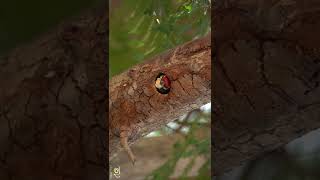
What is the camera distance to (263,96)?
0.48m

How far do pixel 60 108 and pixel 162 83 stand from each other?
0.45 ft

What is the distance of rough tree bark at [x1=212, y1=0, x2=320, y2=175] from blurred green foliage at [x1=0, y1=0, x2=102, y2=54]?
23cm

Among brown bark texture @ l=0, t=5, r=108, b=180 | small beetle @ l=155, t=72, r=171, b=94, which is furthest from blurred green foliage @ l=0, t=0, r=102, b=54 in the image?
small beetle @ l=155, t=72, r=171, b=94

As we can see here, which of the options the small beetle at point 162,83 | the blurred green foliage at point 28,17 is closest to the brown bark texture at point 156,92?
the small beetle at point 162,83

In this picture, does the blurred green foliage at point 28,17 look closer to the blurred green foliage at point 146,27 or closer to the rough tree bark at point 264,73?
the blurred green foliage at point 146,27

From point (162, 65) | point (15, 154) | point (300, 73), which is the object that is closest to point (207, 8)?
point (162, 65)

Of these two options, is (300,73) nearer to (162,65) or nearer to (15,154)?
(162,65)

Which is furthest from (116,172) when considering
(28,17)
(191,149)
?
(28,17)

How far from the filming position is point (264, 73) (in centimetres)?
47

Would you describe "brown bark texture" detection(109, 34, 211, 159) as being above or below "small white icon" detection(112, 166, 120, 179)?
above

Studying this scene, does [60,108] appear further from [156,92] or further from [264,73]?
[264,73]

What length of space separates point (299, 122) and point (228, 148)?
0.28ft

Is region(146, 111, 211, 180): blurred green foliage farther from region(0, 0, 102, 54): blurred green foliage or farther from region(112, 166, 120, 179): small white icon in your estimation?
region(0, 0, 102, 54): blurred green foliage

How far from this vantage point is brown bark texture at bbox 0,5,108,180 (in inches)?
23.9
